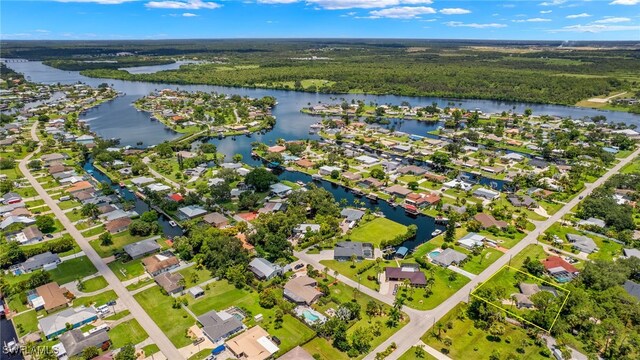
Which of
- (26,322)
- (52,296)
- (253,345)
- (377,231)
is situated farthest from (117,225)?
(377,231)

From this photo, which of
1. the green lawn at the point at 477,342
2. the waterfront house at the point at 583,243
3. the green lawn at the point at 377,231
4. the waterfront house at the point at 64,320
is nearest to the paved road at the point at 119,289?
the waterfront house at the point at 64,320

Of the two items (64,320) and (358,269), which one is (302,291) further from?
(64,320)

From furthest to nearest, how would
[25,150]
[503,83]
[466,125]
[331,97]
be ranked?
[503,83] < [331,97] < [466,125] < [25,150]

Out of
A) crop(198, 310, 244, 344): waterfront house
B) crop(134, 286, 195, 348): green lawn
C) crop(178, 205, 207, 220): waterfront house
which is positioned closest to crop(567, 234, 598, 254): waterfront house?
crop(198, 310, 244, 344): waterfront house

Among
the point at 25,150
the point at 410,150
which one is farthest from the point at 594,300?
the point at 25,150

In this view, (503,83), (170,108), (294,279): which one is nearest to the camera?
(294,279)

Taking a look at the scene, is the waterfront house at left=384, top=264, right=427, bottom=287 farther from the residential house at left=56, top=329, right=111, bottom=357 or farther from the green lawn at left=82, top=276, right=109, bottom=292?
the green lawn at left=82, top=276, right=109, bottom=292

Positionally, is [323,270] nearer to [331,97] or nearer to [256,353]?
[256,353]
